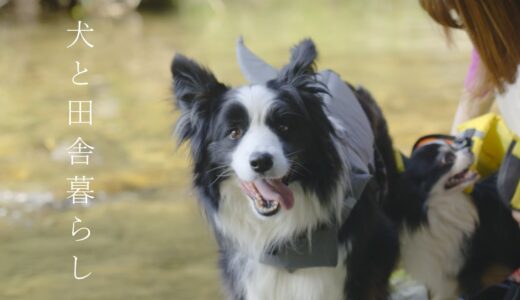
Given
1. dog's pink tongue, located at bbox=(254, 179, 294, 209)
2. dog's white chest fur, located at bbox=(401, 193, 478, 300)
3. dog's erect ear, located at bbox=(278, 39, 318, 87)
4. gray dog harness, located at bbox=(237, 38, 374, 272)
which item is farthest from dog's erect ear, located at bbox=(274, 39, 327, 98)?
dog's white chest fur, located at bbox=(401, 193, 478, 300)

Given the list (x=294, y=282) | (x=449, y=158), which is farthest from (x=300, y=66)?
(x=449, y=158)

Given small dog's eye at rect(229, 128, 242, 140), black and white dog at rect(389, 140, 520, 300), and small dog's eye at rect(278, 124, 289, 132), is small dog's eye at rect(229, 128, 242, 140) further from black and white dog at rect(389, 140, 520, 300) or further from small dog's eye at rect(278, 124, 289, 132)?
black and white dog at rect(389, 140, 520, 300)

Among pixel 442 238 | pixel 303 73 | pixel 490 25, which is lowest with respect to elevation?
pixel 442 238

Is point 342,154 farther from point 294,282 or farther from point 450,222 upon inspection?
point 450,222

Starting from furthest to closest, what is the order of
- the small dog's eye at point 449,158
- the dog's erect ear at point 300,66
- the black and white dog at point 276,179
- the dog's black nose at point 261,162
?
the small dog's eye at point 449,158
the dog's erect ear at point 300,66
the black and white dog at point 276,179
the dog's black nose at point 261,162

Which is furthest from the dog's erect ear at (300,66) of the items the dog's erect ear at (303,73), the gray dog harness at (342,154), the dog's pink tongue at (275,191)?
the dog's pink tongue at (275,191)

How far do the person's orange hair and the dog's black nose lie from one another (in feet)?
2.22

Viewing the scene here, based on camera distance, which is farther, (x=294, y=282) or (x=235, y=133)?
(x=294, y=282)

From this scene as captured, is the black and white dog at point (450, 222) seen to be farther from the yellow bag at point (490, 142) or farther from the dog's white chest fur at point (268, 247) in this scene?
the dog's white chest fur at point (268, 247)

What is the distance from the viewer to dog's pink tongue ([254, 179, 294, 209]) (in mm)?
2305

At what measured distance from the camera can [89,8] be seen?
36.3ft

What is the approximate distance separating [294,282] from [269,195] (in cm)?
33

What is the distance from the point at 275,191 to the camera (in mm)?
2324

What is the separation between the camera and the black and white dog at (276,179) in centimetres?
229
